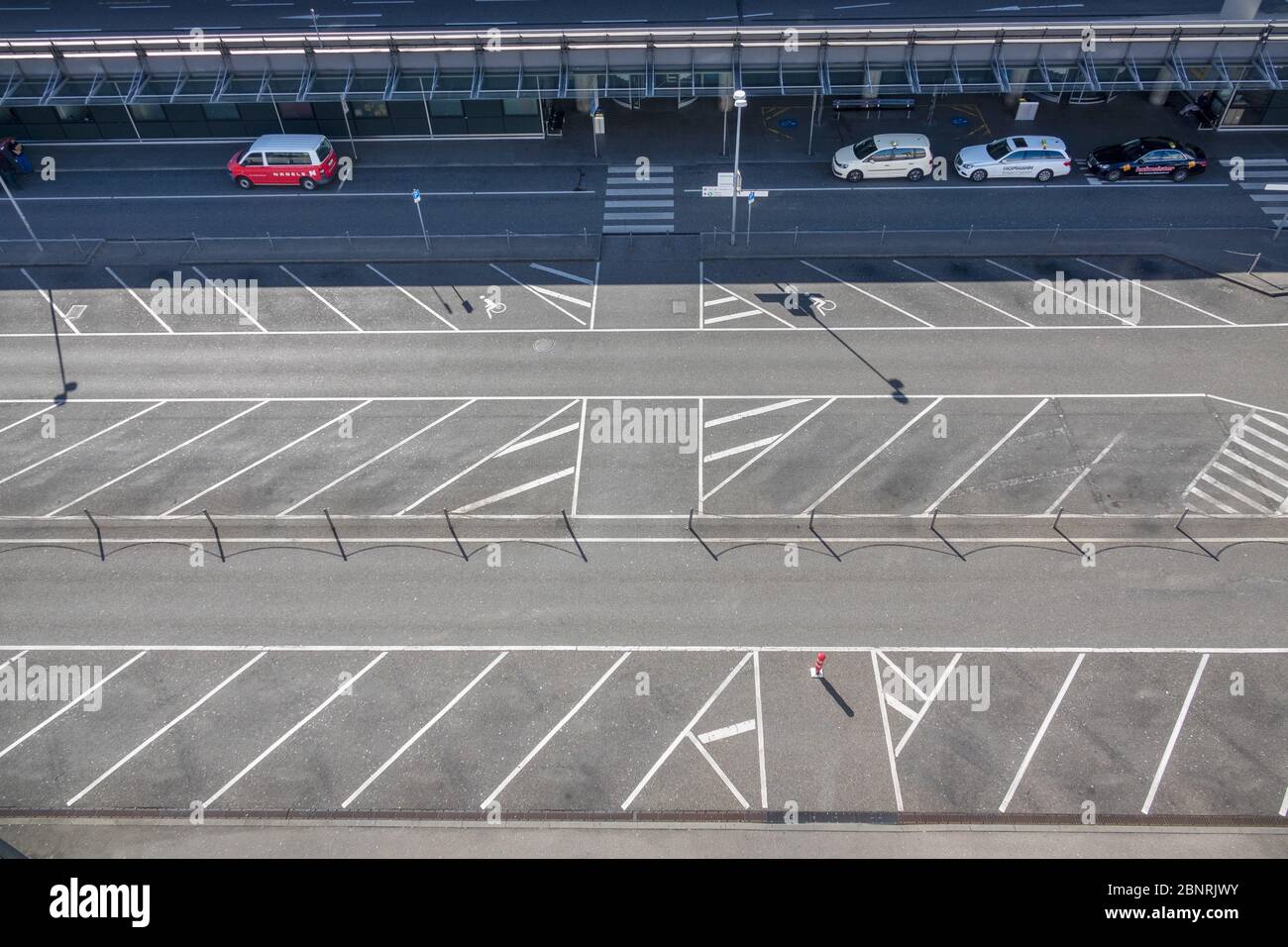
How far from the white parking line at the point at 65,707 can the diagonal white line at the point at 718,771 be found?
15.2 m

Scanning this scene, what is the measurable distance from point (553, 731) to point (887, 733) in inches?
331

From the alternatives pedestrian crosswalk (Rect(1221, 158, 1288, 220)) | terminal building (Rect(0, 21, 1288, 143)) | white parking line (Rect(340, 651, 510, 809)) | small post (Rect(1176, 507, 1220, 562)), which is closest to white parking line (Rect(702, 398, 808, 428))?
white parking line (Rect(340, 651, 510, 809))

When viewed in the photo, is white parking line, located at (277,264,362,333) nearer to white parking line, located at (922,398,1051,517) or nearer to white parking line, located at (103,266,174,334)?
white parking line, located at (103,266,174,334)

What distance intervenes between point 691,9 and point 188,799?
41.9 meters

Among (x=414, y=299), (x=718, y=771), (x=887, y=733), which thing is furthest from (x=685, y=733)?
(x=414, y=299)

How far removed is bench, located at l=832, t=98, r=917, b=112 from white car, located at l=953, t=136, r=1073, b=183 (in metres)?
5.69

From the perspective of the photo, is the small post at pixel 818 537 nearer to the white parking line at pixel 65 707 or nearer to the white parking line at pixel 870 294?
the white parking line at pixel 870 294

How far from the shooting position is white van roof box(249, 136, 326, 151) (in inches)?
1473

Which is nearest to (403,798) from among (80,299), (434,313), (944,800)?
(944,800)

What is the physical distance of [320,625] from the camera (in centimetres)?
2294

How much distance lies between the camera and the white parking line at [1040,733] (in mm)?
19469

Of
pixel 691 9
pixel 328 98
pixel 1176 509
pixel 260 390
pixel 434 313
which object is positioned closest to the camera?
pixel 1176 509

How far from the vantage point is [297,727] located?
2095 centimetres

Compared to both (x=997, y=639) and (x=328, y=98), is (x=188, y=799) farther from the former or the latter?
(x=328, y=98)
